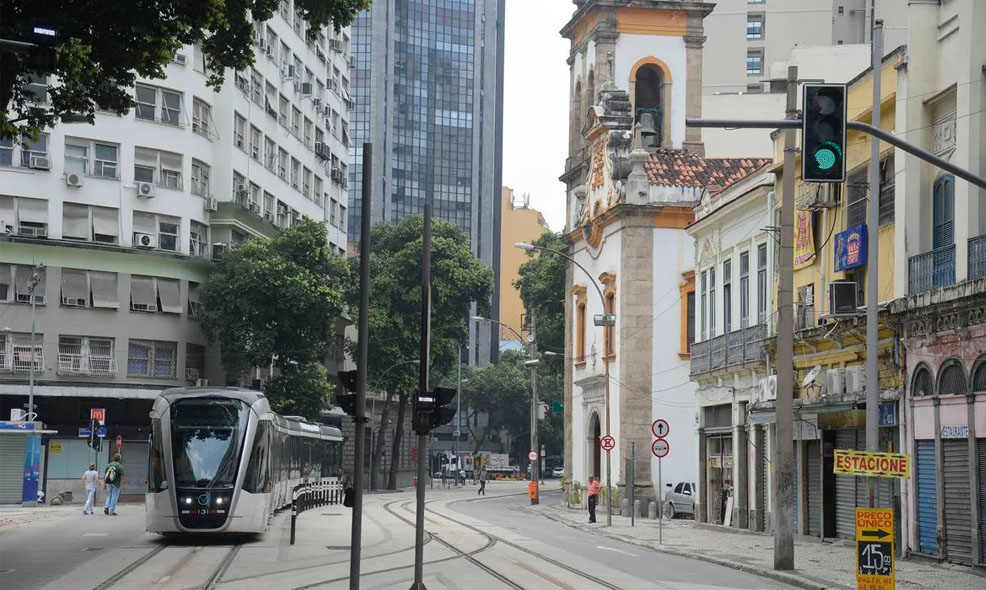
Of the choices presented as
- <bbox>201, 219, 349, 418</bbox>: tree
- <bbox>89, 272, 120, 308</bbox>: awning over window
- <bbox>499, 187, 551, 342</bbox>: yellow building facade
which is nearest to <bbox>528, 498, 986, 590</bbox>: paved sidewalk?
<bbox>201, 219, 349, 418</bbox>: tree

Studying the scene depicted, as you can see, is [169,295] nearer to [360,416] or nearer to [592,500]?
[592,500]

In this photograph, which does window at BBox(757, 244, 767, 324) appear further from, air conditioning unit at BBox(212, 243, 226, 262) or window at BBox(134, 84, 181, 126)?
air conditioning unit at BBox(212, 243, 226, 262)

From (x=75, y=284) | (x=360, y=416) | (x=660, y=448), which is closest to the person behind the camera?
(x=360, y=416)

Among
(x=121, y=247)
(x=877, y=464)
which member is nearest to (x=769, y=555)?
(x=877, y=464)

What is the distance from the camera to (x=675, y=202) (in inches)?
2084

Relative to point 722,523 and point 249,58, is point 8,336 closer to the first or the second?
point 722,523

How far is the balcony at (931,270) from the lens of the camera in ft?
86.3

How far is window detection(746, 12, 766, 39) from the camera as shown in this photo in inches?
3204

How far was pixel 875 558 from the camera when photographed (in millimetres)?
17969

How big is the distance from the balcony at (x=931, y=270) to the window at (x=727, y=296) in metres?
14.0

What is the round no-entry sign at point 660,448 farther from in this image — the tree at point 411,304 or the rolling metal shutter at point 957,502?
the tree at point 411,304

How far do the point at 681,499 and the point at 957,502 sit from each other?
23.5 meters

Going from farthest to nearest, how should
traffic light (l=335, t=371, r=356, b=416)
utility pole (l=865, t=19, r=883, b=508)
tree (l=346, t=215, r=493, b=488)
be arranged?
1. tree (l=346, t=215, r=493, b=488)
2. utility pole (l=865, t=19, r=883, b=508)
3. traffic light (l=335, t=371, r=356, b=416)

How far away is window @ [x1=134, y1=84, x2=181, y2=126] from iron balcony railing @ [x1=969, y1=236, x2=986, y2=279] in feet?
132
